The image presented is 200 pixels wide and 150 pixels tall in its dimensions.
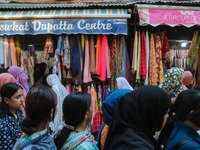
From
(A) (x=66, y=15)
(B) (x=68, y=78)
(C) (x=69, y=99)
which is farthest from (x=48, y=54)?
(C) (x=69, y=99)

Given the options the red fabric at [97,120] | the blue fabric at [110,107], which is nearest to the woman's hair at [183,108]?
the blue fabric at [110,107]

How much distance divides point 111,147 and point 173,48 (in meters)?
4.74

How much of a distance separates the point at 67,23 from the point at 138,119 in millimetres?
3505

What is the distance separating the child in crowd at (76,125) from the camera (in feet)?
4.83

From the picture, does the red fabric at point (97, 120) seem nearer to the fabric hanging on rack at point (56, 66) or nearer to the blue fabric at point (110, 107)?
the blue fabric at point (110, 107)

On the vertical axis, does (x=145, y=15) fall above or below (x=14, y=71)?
above

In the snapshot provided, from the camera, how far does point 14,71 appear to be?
344cm

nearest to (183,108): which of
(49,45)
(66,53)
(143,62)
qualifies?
(143,62)

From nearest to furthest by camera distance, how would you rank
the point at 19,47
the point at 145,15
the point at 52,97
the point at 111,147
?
the point at 111,147 < the point at 52,97 < the point at 145,15 < the point at 19,47

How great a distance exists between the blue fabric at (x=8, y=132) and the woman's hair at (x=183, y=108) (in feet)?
5.18

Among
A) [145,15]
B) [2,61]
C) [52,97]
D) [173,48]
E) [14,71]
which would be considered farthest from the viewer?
[173,48]

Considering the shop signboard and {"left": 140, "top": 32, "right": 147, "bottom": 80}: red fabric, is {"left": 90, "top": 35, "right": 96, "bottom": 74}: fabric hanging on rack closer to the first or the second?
the shop signboard

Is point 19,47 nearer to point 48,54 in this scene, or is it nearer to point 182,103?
point 48,54

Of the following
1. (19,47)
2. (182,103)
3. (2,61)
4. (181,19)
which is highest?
(181,19)
